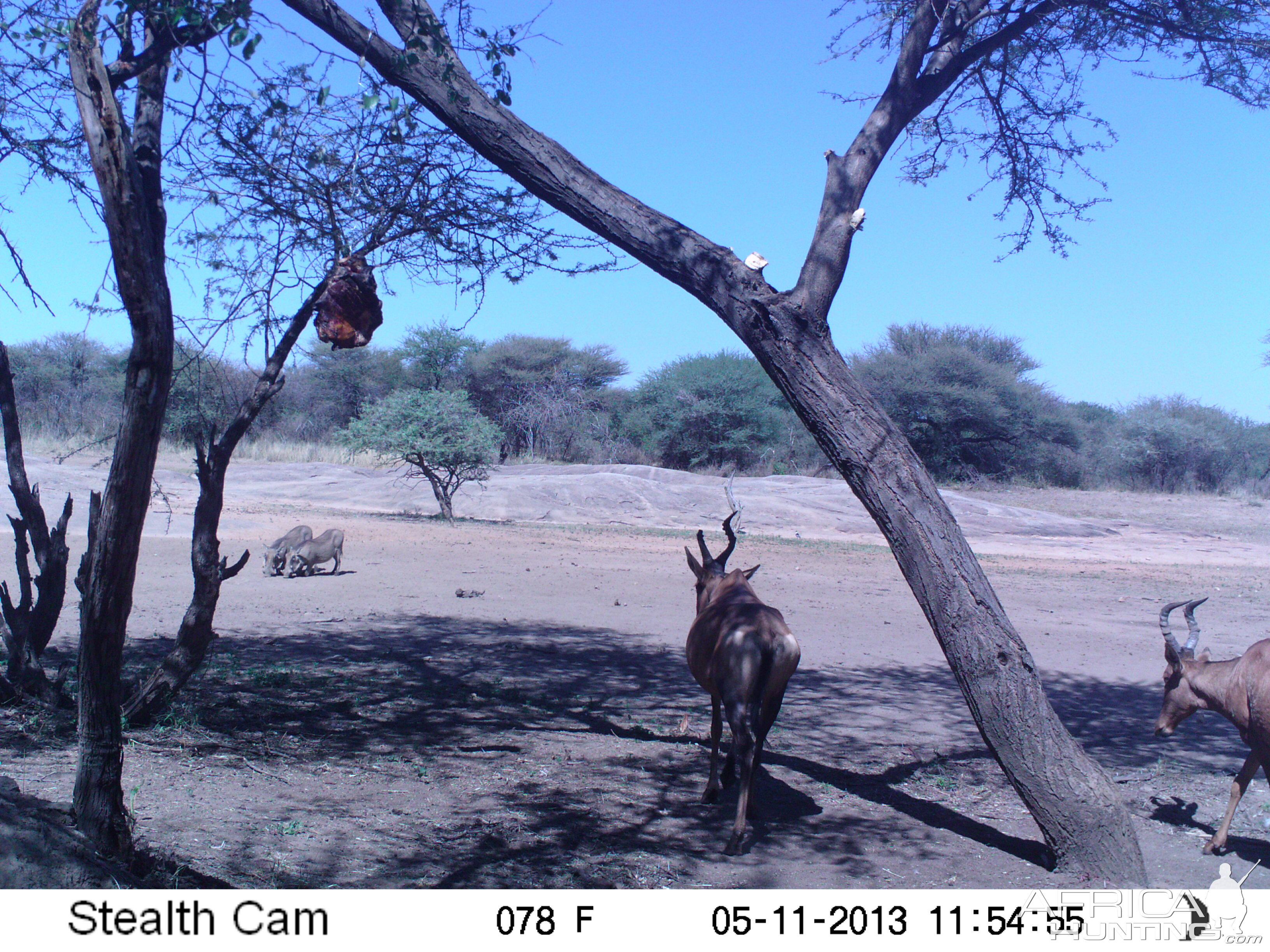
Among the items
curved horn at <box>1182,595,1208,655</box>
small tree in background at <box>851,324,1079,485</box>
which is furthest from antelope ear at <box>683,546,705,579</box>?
small tree in background at <box>851,324,1079,485</box>

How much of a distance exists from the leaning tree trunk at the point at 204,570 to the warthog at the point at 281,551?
339 inches

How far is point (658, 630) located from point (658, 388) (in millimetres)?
35831

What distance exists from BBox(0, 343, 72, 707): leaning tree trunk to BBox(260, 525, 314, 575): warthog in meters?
7.78

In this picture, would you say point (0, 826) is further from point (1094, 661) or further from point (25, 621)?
point (1094, 661)

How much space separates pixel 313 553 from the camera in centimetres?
1431

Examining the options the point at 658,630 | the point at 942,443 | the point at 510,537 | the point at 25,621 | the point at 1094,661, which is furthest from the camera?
the point at 942,443

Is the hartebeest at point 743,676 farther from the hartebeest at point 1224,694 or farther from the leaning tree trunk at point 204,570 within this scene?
the leaning tree trunk at point 204,570

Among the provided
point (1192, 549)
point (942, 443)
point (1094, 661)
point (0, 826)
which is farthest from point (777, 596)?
point (942, 443)

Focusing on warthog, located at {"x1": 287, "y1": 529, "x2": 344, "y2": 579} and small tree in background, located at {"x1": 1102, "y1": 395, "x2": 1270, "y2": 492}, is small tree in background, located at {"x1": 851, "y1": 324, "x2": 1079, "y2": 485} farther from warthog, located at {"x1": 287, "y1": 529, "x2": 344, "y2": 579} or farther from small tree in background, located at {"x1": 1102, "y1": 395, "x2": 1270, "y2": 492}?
warthog, located at {"x1": 287, "y1": 529, "x2": 344, "y2": 579}

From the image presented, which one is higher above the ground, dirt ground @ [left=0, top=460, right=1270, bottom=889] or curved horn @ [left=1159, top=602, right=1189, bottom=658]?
curved horn @ [left=1159, top=602, right=1189, bottom=658]

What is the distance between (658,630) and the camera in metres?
11.3

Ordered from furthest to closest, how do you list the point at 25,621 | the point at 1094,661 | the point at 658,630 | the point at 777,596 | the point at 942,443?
1. the point at 942,443
2. the point at 777,596
3. the point at 658,630
4. the point at 1094,661
5. the point at 25,621

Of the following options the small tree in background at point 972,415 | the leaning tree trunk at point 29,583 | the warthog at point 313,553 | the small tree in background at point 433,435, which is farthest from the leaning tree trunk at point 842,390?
the small tree in background at point 972,415

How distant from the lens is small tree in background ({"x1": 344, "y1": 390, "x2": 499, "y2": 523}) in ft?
73.9
